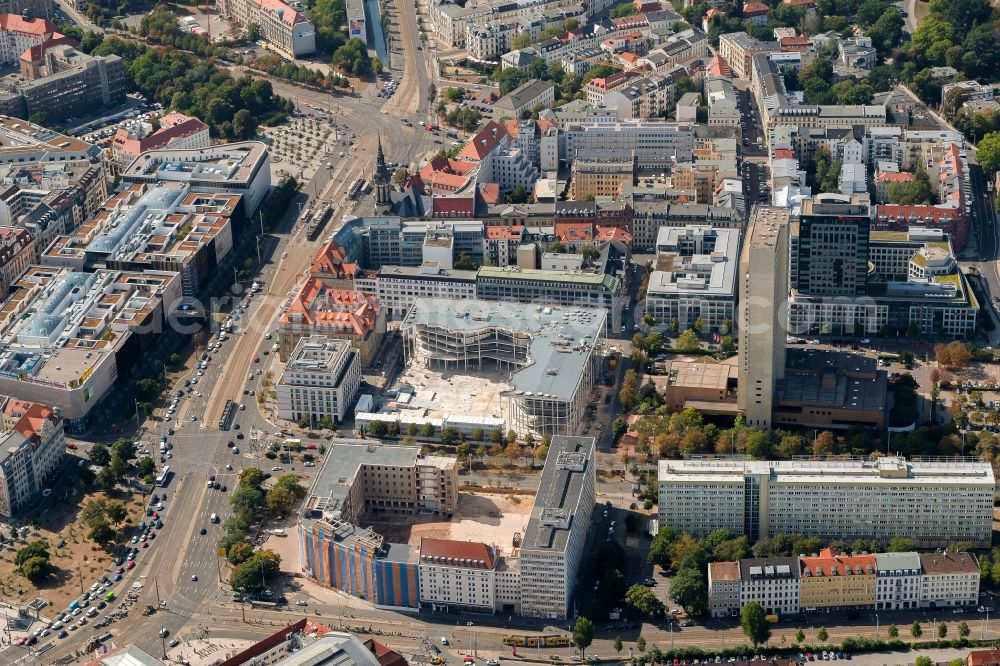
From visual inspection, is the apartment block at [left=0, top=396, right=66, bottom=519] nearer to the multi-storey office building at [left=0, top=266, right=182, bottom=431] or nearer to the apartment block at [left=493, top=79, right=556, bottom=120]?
the multi-storey office building at [left=0, top=266, right=182, bottom=431]

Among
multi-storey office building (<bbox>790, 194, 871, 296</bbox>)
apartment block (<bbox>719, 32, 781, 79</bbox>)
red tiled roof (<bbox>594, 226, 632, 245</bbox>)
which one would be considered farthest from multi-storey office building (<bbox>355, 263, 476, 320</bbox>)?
apartment block (<bbox>719, 32, 781, 79</bbox>)

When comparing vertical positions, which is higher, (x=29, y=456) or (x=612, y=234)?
(x=612, y=234)

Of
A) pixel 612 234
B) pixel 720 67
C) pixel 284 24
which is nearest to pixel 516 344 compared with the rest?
pixel 612 234

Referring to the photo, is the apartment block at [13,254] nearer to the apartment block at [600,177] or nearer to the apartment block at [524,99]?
the apartment block at [600,177]

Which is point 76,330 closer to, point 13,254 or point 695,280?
point 13,254

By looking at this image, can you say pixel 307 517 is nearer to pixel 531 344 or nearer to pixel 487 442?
pixel 487 442

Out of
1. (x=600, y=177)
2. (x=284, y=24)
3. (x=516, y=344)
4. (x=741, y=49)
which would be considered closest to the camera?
(x=516, y=344)

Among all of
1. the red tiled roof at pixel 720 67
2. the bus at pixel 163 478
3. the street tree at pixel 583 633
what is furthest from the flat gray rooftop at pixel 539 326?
the red tiled roof at pixel 720 67
